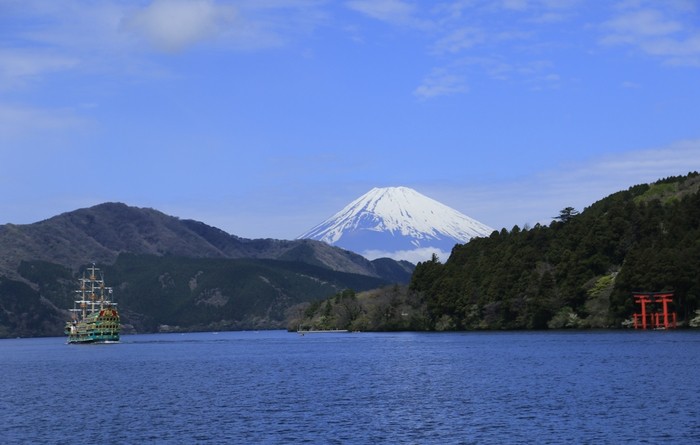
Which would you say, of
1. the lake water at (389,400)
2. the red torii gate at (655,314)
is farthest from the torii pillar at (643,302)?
the lake water at (389,400)

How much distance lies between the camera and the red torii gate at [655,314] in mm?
138750

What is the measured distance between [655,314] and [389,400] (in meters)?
86.0

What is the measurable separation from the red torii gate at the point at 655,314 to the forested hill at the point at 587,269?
1319mm

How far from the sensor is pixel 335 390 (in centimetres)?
7612

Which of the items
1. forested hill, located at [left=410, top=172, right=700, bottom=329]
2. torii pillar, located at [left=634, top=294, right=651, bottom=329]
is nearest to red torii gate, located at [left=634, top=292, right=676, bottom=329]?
torii pillar, located at [left=634, top=294, right=651, bottom=329]

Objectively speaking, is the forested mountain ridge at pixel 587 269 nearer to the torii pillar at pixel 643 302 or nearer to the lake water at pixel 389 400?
the torii pillar at pixel 643 302

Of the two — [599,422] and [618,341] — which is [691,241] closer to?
[618,341]

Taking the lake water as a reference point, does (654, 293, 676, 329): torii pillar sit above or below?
above

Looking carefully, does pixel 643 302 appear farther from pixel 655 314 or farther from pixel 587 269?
pixel 587 269

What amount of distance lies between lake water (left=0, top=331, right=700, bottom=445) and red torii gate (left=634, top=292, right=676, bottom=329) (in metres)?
25.1

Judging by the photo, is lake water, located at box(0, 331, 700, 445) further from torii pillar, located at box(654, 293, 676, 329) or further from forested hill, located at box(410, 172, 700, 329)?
forested hill, located at box(410, 172, 700, 329)

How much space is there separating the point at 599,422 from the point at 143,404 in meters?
33.7

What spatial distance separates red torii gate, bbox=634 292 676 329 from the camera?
13875 cm

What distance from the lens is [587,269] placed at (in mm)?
159125
